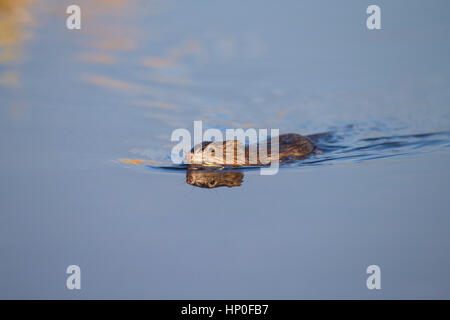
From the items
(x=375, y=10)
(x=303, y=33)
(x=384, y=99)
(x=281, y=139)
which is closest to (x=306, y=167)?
(x=281, y=139)

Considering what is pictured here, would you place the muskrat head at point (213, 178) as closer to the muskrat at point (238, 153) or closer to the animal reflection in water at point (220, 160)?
the animal reflection in water at point (220, 160)

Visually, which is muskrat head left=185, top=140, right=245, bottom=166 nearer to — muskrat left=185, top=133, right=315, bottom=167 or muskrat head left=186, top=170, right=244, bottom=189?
muskrat left=185, top=133, right=315, bottom=167

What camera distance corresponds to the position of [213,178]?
6820 mm

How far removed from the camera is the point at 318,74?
955 cm

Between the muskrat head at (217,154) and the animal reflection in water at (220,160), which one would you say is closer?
the animal reflection in water at (220,160)

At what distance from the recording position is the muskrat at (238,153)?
705cm

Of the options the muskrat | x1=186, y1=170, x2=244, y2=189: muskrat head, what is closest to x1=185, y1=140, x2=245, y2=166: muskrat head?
the muskrat

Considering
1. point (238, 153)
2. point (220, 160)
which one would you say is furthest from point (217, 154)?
point (238, 153)

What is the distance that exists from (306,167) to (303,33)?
12.5 ft

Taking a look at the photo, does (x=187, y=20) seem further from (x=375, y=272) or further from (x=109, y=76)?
(x=375, y=272)

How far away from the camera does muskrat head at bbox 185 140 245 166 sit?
7.03 metres

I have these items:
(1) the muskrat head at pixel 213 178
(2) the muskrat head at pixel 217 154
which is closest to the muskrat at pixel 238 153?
(2) the muskrat head at pixel 217 154

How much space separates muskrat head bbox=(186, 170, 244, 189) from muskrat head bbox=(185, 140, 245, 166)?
15cm

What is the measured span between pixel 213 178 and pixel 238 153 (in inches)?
26.1
